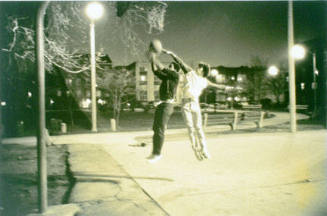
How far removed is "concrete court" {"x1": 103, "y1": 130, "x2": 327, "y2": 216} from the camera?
15.3 ft

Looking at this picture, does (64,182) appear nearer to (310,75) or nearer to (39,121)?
(39,121)

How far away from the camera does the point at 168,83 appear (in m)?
3.92

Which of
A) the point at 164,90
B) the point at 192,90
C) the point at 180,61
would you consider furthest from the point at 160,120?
the point at 180,61

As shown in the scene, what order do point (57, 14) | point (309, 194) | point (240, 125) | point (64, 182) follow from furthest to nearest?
point (240, 125) → point (57, 14) → point (64, 182) → point (309, 194)

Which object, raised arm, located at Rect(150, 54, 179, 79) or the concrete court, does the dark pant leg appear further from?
the concrete court

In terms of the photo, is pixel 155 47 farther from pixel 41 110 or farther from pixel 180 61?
pixel 41 110

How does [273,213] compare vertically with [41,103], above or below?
below

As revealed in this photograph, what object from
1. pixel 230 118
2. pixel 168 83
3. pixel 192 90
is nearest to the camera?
pixel 168 83

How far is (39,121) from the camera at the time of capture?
4461 mm

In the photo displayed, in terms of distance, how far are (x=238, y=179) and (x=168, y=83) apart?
3.18 metres

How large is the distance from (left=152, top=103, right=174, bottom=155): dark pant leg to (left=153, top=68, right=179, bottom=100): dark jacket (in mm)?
113

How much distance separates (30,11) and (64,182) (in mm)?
7948

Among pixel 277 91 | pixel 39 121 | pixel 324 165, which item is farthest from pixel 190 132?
pixel 277 91

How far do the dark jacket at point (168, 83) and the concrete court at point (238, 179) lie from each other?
1674mm
